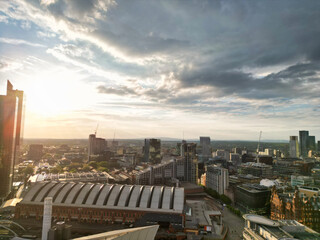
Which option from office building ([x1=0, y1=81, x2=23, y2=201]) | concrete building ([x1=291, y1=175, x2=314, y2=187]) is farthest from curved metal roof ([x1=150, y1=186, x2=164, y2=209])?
concrete building ([x1=291, y1=175, x2=314, y2=187])

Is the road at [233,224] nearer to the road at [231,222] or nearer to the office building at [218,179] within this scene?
the road at [231,222]

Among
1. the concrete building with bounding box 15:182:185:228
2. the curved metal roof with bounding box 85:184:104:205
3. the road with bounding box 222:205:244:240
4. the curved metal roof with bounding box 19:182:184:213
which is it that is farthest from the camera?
the curved metal roof with bounding box 85:184:104:205

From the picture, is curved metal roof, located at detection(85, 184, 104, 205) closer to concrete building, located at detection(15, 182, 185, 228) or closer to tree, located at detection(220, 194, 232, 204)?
concrete building, located at detection(15, 182, 185, 228)

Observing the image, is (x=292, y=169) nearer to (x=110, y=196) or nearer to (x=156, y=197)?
(x=156, y=197)

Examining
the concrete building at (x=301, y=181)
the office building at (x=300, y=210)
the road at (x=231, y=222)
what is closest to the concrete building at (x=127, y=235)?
the road at (x=231, y=222)

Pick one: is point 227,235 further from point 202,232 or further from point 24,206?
point 24,206

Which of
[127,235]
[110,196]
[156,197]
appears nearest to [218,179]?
[156,197]
